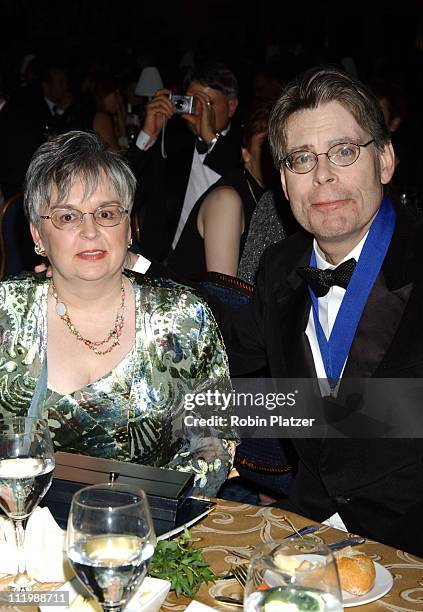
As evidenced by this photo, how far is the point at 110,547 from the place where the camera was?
1049 millimetres

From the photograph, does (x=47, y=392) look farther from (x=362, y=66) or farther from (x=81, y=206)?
(x=362, y=66)

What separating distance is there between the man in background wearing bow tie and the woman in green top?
0.81ft

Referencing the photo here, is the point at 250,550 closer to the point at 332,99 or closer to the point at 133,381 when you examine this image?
the point at 133,381

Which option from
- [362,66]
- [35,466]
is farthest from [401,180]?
[362,66]

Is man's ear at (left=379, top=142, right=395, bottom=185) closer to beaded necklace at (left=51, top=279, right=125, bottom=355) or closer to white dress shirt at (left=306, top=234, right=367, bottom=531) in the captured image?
A: white dress shirt at (left=306, top=234, right=367, bottom=531)

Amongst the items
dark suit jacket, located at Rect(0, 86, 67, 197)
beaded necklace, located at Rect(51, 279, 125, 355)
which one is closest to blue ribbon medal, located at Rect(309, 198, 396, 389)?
beaded necklace, located at Rect(51, 279, 125, 355)

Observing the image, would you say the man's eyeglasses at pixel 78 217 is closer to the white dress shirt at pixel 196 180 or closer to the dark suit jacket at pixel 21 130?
the white dress shirt at pixel 196 180

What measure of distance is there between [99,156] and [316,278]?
651 millimetres

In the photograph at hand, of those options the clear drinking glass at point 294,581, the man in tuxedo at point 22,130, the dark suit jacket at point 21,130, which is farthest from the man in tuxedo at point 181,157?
the clear drinking glass at point 294,581

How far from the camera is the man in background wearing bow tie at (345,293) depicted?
81.8 inches

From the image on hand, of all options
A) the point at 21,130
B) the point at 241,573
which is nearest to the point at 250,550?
the point at 241,573

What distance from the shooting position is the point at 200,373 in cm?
226

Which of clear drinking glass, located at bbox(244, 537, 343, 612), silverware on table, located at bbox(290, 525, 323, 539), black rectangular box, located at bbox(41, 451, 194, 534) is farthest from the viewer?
silverware on table, located at bbox(290, 525, 323, 539)

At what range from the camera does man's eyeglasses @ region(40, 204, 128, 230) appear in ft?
7.06
